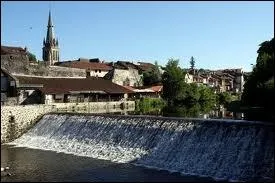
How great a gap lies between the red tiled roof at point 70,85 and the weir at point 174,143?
32.8ft

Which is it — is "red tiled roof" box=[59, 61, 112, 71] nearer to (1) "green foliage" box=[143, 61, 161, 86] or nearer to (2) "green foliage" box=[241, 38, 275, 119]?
(1) "green foliage" box=[143, 61, 161, 86]

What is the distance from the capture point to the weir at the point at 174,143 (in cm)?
2305

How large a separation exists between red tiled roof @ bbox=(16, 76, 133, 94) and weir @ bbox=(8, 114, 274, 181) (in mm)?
10008

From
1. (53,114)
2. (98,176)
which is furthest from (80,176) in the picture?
(53,114)

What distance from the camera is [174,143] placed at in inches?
1055

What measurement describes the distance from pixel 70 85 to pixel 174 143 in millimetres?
23803

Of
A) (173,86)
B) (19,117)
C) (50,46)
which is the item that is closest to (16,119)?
(19,117)

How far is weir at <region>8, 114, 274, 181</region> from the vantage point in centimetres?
2305

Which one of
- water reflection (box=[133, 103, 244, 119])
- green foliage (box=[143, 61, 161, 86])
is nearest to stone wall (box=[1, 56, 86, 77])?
water reflection (box=[133, 103, 244, 119])

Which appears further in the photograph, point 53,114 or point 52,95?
point 52,95

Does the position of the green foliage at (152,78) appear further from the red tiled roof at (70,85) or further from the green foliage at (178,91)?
the red tiled roof at (70,85)

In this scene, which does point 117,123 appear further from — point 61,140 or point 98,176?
point 98,176

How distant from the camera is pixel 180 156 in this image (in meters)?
25.8

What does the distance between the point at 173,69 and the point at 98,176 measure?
1432 inches
